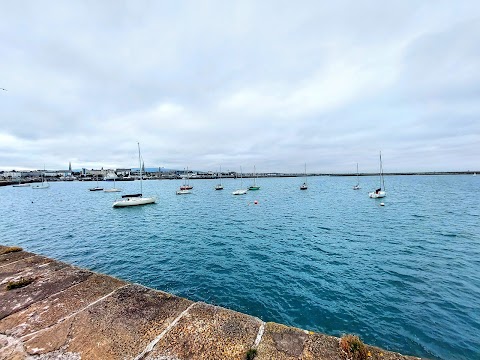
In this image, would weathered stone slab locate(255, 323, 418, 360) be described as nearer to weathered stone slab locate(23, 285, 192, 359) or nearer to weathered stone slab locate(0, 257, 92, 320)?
weathered stone slab locate(23, 285, 192, 359)

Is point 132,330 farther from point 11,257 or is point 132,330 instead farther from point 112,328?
Answer: point 11,257

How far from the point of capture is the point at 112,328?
4.21 m

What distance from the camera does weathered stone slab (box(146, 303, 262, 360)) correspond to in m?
3.62

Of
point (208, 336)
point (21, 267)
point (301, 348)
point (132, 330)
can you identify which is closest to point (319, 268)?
point (301, 348)

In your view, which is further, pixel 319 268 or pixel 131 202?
pixel 131 202

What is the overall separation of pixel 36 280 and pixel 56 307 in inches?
86.9

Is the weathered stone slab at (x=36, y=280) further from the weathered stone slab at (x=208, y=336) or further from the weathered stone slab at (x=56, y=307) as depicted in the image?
the weathered stone slab at (x=208, y=336)

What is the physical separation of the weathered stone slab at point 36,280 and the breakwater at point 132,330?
26mm

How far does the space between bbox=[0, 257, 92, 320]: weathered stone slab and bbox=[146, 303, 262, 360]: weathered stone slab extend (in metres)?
3.82

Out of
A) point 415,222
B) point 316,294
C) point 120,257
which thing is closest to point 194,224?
point 120,257

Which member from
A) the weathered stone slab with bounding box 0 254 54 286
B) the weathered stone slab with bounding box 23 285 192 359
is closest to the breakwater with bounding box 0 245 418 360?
the weathered stone slab with bounding box 23 285 192 359

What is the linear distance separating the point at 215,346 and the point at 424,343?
25.9ft

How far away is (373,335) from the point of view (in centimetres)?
754

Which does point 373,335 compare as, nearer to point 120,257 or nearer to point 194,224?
point 120,257
